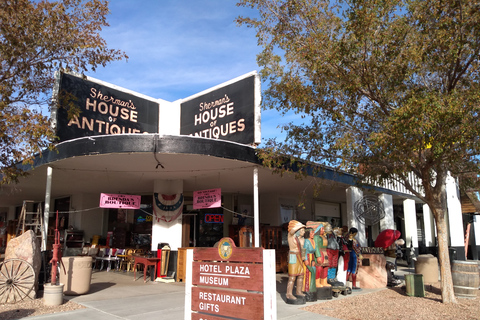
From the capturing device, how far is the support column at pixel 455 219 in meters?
17.8

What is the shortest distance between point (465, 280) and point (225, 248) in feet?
25.4

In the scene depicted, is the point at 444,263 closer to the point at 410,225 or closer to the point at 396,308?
the point at 396,308

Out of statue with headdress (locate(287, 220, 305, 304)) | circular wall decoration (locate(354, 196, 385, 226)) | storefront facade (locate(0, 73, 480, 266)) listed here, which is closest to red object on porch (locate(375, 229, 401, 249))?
storefront facade (locate(0, 73, 480, 266))

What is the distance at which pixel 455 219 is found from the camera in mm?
18906

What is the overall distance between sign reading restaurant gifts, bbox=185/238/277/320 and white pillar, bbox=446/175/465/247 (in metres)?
15.9

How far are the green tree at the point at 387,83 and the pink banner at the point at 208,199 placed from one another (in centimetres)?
233

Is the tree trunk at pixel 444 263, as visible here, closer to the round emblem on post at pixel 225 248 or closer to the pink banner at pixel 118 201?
the round emblem on post at pixel 225 248

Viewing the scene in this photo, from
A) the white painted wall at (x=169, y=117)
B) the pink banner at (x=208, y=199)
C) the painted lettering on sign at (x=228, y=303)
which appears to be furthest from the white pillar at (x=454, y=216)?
the painted lettering on sign at (x=228, y=303)

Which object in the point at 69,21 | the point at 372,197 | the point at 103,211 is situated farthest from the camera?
the point at 103,211

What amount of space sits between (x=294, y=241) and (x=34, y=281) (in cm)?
607

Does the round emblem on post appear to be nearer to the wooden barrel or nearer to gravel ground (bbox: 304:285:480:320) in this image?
gravel ground (bbox: 304:285:480:320)

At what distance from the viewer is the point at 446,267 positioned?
9375mm

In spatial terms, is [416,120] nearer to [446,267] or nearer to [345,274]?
[446,267]

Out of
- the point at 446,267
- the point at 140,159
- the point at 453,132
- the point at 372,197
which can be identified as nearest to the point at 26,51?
the point at 140,159
